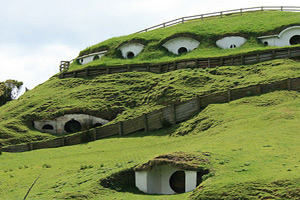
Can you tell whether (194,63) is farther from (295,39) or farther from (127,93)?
(295,39)

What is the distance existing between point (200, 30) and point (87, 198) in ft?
139

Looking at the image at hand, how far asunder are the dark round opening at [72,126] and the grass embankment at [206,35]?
493 inches

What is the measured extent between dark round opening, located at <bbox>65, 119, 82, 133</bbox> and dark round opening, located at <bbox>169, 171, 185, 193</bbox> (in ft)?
75.1

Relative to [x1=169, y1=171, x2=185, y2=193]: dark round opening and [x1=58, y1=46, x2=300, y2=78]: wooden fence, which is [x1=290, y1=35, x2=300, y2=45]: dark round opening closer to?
[x1=58, y1=46, x2=300, y2=78]: wooden fence

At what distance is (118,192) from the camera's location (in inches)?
841

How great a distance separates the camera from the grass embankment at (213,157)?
1730 cm

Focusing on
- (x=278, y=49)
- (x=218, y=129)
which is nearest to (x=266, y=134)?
(x=218, y=129)

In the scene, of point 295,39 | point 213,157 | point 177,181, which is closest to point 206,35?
point 295,39

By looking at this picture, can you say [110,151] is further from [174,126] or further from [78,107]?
[78,107]

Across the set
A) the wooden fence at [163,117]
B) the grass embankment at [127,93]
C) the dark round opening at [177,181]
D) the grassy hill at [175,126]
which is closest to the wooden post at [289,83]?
the wooden fence at [163,117]

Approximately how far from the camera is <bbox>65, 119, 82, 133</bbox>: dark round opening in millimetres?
43844

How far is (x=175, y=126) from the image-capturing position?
35.3 meters

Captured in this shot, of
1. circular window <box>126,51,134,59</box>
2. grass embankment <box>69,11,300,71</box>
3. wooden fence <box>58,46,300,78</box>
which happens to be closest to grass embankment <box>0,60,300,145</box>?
wooden fence <box>58,46,300,78</box>

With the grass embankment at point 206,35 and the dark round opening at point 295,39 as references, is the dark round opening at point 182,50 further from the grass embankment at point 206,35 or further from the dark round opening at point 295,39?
the dark round opening at point 295,39
